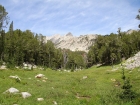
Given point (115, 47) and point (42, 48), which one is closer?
point (115, 47)

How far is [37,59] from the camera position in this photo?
454 ft

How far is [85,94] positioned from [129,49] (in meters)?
106

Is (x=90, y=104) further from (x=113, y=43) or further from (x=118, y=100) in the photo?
(x=113, y=43)

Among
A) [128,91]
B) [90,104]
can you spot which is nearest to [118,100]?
[128,91]

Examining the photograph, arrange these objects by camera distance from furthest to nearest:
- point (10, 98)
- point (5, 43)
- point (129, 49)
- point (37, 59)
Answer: point (37, 59) < point (129, 49) < point (5, 43) < point (10, 98)

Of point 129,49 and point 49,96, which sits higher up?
point 129,49

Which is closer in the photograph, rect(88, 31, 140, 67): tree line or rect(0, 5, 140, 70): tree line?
rect(0, 5, 140, 70): tree line

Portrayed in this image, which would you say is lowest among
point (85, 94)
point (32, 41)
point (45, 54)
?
point (85, 94)

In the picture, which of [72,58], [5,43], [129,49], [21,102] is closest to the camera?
[21,102]

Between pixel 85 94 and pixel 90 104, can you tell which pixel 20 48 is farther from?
pixel 90 104

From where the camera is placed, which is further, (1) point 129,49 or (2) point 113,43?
(1) point 129,49

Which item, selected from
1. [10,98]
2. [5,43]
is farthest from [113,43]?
[10,98]

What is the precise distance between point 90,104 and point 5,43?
99.0 m

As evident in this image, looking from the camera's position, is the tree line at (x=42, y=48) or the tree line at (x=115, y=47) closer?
the tree line at (x=42, y=48)
